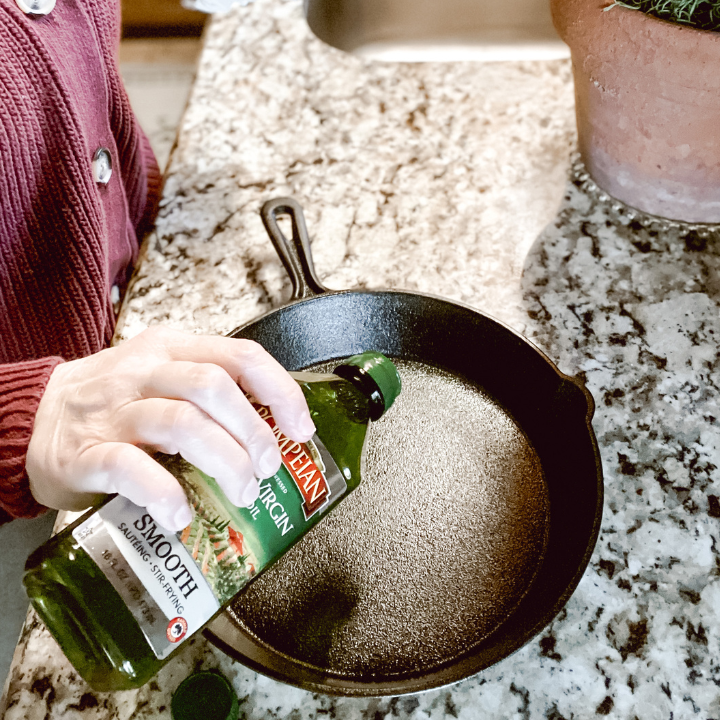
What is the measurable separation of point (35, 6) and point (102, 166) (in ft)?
0.46

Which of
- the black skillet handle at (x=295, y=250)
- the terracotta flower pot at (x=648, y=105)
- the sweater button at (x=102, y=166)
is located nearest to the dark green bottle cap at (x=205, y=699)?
the black skillet handle at (x=295, y=250)

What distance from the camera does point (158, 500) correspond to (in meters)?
0.35

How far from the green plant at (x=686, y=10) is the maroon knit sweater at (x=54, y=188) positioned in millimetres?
486

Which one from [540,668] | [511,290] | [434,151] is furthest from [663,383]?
[434,151]

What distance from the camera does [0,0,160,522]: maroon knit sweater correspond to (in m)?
0.50

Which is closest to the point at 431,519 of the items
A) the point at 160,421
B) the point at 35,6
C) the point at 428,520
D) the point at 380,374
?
the point at 428,520

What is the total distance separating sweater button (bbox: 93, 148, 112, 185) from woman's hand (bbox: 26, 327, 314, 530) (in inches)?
9.5

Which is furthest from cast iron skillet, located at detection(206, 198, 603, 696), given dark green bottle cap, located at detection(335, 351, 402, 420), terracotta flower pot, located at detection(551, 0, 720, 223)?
terracotta flower pot, located at detection(551, 0, 720, 223)

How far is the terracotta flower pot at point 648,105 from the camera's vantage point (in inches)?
20.1

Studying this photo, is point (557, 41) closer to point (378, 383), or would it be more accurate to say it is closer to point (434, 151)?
point (434, 151)

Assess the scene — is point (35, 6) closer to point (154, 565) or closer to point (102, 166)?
point (102, 166)

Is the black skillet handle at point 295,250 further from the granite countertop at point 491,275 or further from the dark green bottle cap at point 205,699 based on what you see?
the dark green bottle cap at point 205,699

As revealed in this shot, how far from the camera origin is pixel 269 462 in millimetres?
390

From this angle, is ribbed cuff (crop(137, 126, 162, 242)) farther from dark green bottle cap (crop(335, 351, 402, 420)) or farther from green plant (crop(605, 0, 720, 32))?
green plant (crop(605, 0, 720, 32))
